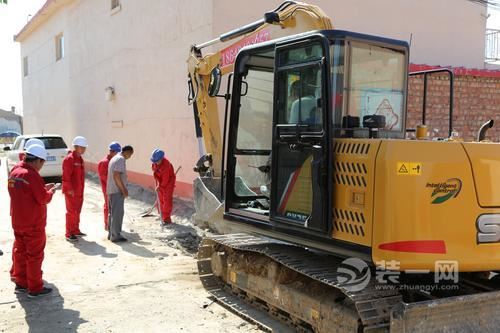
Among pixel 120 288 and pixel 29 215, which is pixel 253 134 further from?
pixel 29 215

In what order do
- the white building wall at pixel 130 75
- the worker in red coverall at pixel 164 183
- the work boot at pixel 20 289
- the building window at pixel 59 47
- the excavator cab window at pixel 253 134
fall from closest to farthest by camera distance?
the excavator cab window at pixel 253 134, the work boot at pixel 20 289, the worker in red coverall at pixel 164 183, the white building wall at pixel 130 75, the building window at pixel 59 47

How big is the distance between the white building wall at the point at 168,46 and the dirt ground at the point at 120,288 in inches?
107

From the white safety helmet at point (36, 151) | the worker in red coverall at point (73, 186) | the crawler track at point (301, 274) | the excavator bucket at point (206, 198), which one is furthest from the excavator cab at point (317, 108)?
the worker in red coverall at point (73, 186)

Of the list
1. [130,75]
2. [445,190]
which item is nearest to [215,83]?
[445,190]

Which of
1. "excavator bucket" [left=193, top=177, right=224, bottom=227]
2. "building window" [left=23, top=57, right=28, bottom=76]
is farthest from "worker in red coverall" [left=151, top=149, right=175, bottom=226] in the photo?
"building window" [left=23, top=57, right=28, bottom=76]

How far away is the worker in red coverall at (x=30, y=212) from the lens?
17.6 feet

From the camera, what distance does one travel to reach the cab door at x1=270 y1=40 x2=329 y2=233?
390 cm

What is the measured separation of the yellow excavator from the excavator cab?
0.5 inches

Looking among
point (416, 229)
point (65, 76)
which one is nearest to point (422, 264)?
point (416, 229)

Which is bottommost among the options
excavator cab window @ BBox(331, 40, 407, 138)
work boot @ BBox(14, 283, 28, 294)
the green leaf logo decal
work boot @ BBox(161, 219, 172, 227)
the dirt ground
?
the dirt ground

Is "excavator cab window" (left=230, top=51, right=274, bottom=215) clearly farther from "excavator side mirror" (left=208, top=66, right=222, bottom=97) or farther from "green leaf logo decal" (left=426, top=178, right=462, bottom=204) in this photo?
"green leaf logo decal" (left=426, top=178, right=462, bottom=204)

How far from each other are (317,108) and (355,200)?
807mm

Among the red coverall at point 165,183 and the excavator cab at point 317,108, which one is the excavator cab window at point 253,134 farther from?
the red coverall at point 165,183

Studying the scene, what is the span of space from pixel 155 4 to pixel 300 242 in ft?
31.5
